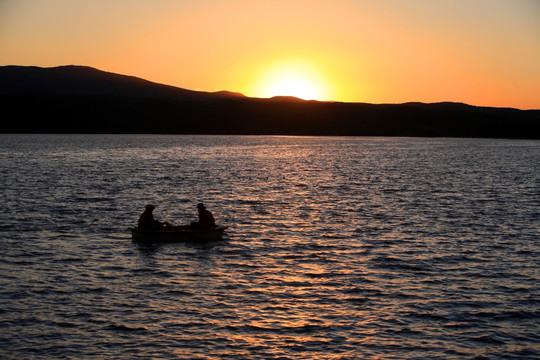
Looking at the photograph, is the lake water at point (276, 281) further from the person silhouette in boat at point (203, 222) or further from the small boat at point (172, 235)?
the person silhouette in boat at point (203, 222)

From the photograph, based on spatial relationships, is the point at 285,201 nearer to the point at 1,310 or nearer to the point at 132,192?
the point at 132,192

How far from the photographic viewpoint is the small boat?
28469 millimetres

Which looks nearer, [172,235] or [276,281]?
[276,281]

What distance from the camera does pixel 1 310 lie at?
1827 cm

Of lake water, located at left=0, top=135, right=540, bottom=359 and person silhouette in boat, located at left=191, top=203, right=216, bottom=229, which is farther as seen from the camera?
person silhouette in boat, located at left=191, top=203, right=216, bottom=229

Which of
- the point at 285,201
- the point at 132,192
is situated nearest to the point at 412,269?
the point at 285,201

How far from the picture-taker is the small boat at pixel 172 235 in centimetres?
2847

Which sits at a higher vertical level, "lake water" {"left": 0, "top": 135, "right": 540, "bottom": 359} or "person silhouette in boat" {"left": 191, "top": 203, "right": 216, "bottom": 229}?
"person silhouette in boat" {"left": 191, "top": 203, "right": 216, "bottom": 229}

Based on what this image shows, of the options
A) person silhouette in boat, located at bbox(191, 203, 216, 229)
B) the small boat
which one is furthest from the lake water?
person silhouette in boat, located at bbox(191, 203, 216, 229)

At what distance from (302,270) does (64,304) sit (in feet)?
30.6

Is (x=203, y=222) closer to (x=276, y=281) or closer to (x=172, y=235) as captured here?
(x=172, y=235)

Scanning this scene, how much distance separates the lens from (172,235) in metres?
28.8

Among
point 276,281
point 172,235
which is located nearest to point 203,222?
point 172,235

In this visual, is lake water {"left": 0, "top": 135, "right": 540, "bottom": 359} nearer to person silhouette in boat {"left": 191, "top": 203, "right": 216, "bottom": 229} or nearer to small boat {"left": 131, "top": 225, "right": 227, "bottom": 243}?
small boat {"left": 131, "top": 225, "right": 227, "bottom": 243}
